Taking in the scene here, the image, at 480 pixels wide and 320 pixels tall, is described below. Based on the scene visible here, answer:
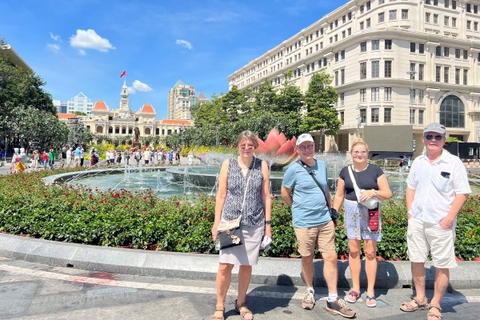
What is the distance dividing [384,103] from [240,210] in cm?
4631

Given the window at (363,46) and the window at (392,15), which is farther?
the window at (392,15)

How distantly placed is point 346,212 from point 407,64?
48190mm

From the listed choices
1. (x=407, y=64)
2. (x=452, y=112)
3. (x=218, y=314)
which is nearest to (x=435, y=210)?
(x=218, y=314)

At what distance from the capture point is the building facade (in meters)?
44.8

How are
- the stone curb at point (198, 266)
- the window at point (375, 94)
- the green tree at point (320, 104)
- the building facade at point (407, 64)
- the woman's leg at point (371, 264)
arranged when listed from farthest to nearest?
1. the window at point (375, 94)
2. the building facade at point (407, 64)
3. the green tree at point (320, 104)
4. the stone curb at point (198, 266)
5. the woman's leg at point (371, 264)

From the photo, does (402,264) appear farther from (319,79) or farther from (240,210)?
(319,79)

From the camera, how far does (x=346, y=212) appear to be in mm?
3779

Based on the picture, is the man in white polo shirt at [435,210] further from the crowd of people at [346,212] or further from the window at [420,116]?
the window at [420,116]

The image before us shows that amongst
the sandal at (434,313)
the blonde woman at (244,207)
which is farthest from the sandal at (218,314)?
the sandal at (434,313)

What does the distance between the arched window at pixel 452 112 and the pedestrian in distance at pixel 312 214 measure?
5188cm

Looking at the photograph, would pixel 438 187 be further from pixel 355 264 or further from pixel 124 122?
pixel 124 122

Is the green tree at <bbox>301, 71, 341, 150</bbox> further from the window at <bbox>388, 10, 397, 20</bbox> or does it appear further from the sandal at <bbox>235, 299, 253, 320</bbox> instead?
the sandal at <bbox>235, 299, 253, 320</bbox>

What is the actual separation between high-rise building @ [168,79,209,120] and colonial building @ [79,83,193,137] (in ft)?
76.0

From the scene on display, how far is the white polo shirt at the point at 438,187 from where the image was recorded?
3314 millimetres
